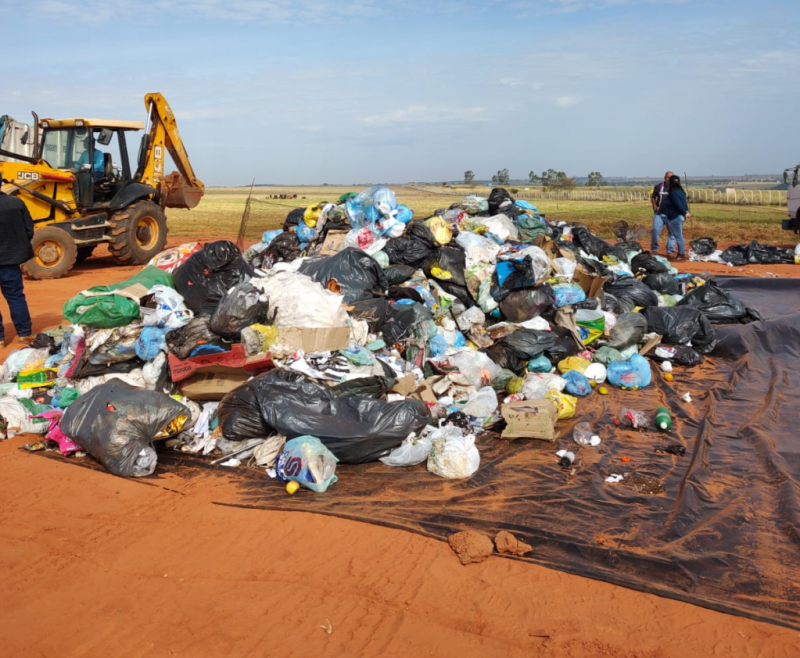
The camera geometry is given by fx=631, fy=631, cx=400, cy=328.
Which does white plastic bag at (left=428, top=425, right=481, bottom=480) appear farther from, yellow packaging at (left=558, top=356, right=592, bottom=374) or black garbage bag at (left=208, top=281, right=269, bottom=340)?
yellow packaging at (left=558, top=356, right=592, bottom=374)

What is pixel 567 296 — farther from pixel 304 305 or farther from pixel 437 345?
pixel 304 305

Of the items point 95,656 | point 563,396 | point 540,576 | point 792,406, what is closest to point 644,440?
point 563,396

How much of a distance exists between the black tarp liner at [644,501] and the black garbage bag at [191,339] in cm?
85

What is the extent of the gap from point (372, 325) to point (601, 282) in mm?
2995

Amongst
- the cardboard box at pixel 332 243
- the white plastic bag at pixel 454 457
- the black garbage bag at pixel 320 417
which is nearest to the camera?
the white plastic bag at pixel 454 457

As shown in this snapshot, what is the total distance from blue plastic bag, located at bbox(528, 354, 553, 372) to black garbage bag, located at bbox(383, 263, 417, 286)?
154cm

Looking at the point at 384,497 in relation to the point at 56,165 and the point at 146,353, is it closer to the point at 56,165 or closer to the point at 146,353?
the point at 146,353

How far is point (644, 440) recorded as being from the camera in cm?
465

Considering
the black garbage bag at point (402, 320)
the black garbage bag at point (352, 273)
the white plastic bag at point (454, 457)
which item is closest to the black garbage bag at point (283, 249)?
the black garbage bag at point (352, 273)

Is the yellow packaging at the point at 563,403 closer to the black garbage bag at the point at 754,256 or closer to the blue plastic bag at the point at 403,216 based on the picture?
the blue plastic bag at the point at 403,216

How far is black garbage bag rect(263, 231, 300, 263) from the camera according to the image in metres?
7.39

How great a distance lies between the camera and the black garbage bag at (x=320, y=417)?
414cm

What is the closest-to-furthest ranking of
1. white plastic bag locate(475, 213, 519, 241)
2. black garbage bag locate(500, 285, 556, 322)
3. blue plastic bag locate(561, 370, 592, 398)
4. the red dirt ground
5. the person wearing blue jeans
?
the red dirt ground → blue plastic bag locate(561, 370, 592, 398) → black garbage bag locate(500, 285, 556, 322) → white plastic bag locate(475, 213, 519, 241) → the person wearing blue jeans

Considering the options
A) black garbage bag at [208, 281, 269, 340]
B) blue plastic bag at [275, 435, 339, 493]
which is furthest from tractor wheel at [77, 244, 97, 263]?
blue plastic bag at [275, 435, 339, 493]
